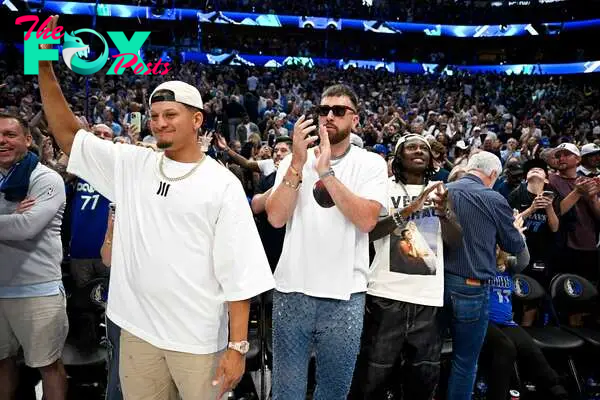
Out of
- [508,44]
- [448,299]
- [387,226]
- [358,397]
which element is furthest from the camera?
[508,44]

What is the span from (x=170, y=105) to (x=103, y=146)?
0.36 metres

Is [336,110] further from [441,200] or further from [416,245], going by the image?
[416,245]

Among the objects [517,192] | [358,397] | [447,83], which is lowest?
[358,397]

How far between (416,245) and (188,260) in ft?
4.95

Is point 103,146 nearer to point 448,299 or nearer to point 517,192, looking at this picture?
point 448,299

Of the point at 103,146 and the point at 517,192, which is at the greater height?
the point at 103,146

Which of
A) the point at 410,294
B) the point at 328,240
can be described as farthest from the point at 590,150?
the point at 328,240

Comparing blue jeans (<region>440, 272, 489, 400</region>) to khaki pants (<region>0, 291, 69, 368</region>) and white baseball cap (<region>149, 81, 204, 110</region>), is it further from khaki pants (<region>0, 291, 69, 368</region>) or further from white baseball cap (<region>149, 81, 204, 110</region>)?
khaki pants (<region>0, 291, 69, 368</region>)

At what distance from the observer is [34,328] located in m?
3.02

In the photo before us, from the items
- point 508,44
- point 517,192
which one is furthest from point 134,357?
point 508,44

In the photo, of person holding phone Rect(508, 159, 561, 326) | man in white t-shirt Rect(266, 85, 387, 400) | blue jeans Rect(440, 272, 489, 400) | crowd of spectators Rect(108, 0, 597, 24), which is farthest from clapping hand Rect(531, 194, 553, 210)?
crowd of spectators Rect(108, 0, 597, 24)

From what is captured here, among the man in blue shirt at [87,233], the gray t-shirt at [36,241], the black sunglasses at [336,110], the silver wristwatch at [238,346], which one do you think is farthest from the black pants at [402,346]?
the man in blue shirt at [87,233]

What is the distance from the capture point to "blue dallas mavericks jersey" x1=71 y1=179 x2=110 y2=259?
4.17 m

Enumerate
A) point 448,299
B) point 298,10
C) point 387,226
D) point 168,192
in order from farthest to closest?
point 298,10 → point 448,299 → point 387,226 → point 168,192
